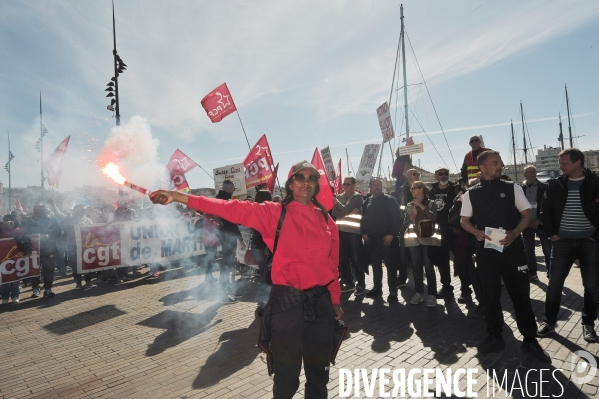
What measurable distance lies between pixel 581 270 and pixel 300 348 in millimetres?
4274

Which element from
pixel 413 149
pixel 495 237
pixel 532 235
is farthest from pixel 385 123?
pixel 495 237

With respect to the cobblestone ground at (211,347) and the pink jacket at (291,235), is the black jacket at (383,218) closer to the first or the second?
the cobblestone ground at (211,347)

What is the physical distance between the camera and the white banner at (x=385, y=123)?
14.5 metres

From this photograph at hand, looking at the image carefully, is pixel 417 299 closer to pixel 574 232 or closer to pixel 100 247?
pixel 574 232

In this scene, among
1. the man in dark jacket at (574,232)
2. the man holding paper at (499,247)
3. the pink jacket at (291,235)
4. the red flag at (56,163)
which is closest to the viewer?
the pink jacket at (291,235)

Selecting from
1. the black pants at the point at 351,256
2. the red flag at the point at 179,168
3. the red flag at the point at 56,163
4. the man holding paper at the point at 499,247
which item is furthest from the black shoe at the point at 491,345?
the red flag at the point at 56,163

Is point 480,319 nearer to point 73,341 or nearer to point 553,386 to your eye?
point 553,386

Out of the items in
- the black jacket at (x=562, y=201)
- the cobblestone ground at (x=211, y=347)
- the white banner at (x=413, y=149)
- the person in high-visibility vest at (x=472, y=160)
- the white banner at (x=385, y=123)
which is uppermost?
the white banner at (x=385, y=123)

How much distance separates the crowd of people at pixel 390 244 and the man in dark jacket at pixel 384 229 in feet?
0.07

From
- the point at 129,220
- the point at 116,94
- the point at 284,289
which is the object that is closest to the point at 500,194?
the point at 284,289

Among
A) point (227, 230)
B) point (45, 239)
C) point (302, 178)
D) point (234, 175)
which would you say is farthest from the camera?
point (234, 175)

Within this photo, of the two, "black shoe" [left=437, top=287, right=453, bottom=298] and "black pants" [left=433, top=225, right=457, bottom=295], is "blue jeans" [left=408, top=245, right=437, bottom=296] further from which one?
"black shoe" [left=437, top=287, right=453, bottom=298]

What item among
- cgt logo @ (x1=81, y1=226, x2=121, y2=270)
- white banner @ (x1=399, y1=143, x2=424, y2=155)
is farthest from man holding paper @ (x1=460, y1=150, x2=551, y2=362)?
cgt logo @ (x1=81, y1=226, x2=121, y2=270)

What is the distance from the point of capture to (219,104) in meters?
11.5
